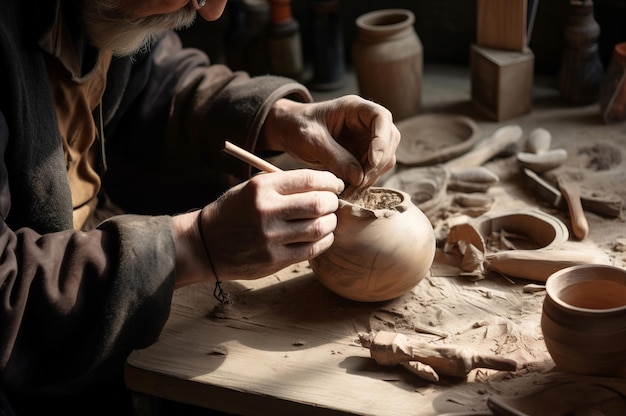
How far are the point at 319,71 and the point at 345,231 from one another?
227 centimetres

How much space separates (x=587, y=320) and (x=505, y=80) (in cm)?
185

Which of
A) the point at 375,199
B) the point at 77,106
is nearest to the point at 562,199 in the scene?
the point at 375,199

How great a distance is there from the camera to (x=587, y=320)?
65.6 inches

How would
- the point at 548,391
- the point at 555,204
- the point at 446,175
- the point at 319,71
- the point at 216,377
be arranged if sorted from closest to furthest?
the point at 548,391
the point at 216,377
the point at 555,204
the point at 446,175
the point at 319,71

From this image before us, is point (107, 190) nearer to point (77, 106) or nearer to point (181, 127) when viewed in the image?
point (181, 127)

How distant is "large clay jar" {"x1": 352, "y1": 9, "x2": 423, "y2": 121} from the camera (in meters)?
3.41

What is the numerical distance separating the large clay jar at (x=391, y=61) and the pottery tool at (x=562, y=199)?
0.87 metres

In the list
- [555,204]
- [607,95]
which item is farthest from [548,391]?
[607,95]

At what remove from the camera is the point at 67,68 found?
7.28 ft

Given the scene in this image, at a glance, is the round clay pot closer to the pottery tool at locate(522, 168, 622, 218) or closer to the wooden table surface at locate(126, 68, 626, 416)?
the wooden table surface at locate(126, 68, 626, 416)

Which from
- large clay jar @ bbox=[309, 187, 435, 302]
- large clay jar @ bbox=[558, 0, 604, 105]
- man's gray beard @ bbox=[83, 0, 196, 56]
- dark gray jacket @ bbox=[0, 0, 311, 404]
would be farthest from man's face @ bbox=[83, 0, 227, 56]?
large clay jar @ bbox=[558, 0, 604, 105]

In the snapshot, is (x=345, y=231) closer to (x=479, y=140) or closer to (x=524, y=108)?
(x=479, y=140)

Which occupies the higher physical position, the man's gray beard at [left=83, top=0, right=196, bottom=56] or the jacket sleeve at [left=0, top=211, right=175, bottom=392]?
the man's gray beard at [left=83, top=0, right=196, bottom=56]

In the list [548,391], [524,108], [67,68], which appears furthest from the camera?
[524,108]
